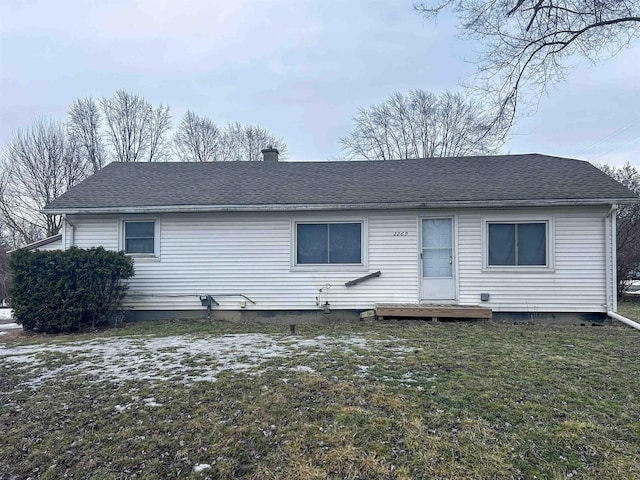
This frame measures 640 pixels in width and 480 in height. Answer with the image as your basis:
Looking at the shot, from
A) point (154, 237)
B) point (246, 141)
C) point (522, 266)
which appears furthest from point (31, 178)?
point (522, 266)

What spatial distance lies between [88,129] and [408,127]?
68.0 feet

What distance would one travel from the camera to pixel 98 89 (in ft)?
88.0

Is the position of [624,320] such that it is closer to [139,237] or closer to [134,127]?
[139,237]

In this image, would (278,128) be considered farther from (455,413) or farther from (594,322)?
(455,413)

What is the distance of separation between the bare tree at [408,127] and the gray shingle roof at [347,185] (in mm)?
15912

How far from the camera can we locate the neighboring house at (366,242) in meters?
8.47

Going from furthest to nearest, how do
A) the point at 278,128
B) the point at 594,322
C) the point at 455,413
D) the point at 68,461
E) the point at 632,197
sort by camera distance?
the point at 278,128 → the point at 594,322 → the point at 632,197 → the point at 455,413 → the point at 68,461

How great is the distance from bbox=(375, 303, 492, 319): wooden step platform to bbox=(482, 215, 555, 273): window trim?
0.97m

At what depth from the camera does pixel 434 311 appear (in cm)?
821

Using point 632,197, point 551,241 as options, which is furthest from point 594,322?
point 632,197

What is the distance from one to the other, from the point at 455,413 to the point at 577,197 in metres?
6.60

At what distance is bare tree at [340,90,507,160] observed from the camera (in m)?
26.2

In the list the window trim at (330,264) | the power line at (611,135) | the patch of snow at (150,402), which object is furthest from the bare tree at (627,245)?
the patch of snow at (150,402)

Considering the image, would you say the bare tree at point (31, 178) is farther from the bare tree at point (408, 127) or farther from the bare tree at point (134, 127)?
the bare tree at point (408, 127)
